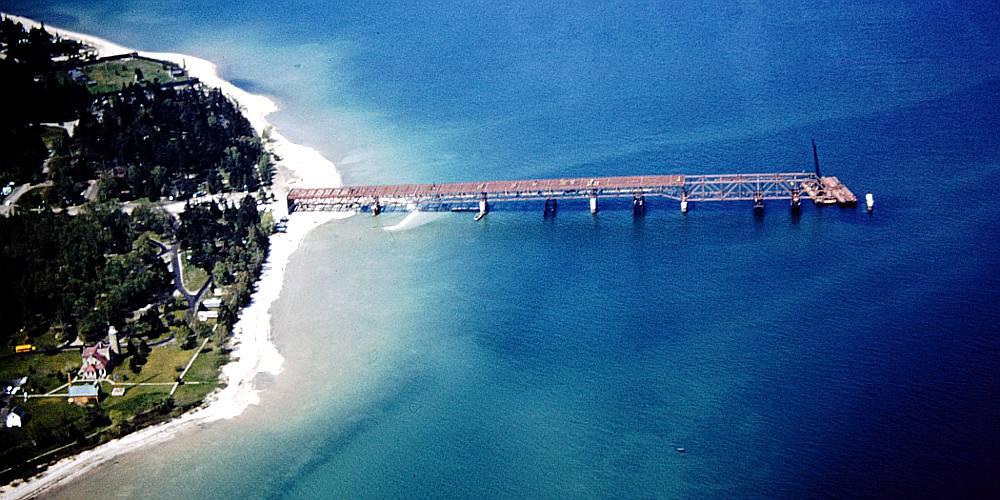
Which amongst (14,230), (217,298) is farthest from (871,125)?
(14,230)

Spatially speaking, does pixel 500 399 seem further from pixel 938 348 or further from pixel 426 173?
pixel 426 173

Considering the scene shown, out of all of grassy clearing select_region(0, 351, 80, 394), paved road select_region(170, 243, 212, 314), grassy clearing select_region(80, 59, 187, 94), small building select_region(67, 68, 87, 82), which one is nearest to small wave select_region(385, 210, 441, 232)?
paved road select_region(170, 243, 212, 314)

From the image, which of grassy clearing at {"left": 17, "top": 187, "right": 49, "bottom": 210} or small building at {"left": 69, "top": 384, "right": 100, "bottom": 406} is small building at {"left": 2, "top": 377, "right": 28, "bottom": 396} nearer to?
small building at {"left": 69, "top": 384, "right": 100, "bottom": 406}

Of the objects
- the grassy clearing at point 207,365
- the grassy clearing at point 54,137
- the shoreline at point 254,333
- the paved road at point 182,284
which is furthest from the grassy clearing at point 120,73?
the grassy clearing at point 207,365

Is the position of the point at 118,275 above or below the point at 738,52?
below

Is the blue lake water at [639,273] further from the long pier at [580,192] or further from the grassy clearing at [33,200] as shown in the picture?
the grassy clearing at [33,200]

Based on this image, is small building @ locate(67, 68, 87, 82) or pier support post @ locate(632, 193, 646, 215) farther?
small building @ locate(67, 68, 87, 82)

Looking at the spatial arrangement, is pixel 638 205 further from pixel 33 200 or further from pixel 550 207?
pixel 33 200
